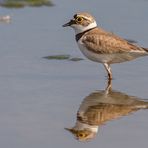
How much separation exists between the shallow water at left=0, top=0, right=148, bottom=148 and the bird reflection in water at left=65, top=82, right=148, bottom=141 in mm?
102

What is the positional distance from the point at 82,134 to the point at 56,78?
2.62m

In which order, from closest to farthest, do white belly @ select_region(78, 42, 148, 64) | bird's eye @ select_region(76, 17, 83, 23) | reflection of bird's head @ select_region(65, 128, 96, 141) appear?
1. reflection of bird's head @ select_region(65, 128, 96, 141)
2. white belly @ select_region(78, 42, 148, 64)
3. bird's eye @ select_region(76, 17, 83, 23)

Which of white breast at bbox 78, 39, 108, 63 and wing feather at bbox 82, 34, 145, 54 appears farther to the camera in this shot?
white breast at bbox 78, 39, 108, 63

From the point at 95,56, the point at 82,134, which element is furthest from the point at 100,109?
the point at 95,56

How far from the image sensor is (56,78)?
1277cm

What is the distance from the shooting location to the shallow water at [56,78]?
10.1 metres

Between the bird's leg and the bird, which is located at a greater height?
the bird

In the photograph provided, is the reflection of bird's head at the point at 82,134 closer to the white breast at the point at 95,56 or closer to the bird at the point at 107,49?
the bird at the point at 107,49

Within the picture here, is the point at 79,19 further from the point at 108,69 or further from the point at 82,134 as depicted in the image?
the point at 82,134

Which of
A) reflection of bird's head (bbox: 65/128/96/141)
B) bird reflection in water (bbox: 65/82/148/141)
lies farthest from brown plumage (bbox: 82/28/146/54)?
reflection of bird's head (bbox: 65/128/96/141)

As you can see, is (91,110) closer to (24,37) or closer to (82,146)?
(82,146)

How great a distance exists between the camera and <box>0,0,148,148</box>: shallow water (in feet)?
33.3

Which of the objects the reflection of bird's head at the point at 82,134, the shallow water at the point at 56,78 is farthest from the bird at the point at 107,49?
the reflection of bird's head at the point at 82,134

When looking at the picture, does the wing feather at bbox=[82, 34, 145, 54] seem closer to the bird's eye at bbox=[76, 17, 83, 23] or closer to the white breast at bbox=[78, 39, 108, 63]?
the white breast at bbox=[78, 39, 108, 63]
